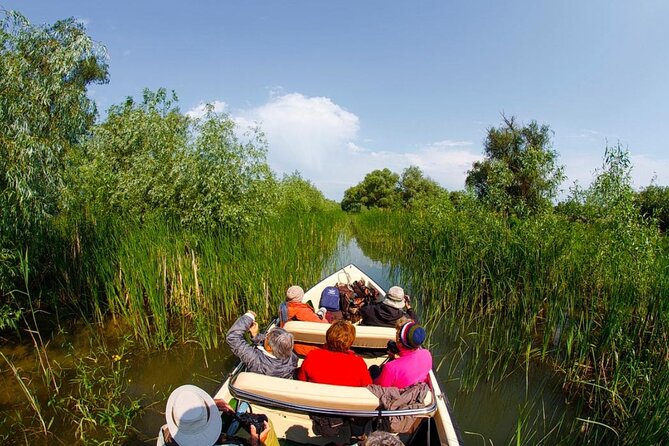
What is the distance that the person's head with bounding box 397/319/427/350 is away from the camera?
9.39 feet

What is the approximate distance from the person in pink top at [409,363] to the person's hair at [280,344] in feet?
2.95

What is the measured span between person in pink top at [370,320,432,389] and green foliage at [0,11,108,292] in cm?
471

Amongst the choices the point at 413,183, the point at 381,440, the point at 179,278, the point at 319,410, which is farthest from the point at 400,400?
the point at 413,183

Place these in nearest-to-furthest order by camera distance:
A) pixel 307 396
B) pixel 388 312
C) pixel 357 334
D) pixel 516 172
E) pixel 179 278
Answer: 1. pixel 307 396
2. pixel 357 334
3. pixel 388 312
4. pixel 179 278
5. pixel 516 172

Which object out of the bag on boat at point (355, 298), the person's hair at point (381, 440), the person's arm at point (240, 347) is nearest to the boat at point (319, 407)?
the person's arm at point (240, 347)

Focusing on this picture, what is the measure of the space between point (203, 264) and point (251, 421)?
454cm

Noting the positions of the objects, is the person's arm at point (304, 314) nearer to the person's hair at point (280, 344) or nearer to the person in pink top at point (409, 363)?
the person's hair at point (280, 344)

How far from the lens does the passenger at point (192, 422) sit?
6.29ft

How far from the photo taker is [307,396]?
242 centimetres

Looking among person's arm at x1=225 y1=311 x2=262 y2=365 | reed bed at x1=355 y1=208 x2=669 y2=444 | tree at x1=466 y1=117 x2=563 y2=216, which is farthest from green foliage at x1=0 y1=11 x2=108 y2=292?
tree at x1=466 y1=117 x2=563 y2=216

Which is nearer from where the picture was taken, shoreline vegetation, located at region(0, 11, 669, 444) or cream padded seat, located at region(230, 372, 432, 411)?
cream padded seat, located at region(230, 372, 432, 411)

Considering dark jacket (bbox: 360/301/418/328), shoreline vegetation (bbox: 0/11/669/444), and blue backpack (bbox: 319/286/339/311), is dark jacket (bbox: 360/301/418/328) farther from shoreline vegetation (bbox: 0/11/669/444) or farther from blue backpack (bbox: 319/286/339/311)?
shoreline vegetation (bbox: 0/11/669/444)

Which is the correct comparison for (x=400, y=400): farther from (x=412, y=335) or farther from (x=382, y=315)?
(x=382, y=315)

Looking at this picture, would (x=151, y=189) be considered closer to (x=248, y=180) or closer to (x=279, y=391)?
(x=248, y=180)
